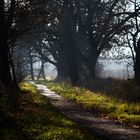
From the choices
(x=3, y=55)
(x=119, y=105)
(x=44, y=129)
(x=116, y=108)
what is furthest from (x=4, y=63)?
(x=44, y=129)

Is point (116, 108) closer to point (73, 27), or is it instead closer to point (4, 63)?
point (4, 63)

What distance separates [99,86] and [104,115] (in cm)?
1789

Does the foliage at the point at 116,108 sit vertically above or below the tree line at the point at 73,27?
below

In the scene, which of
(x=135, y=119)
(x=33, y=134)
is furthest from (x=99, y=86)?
(x=33, y=134)

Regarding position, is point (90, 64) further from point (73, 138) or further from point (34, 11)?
point (73, 138)

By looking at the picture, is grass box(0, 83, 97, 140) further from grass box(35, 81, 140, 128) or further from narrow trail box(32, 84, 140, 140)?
grass box(35, 81, 140, 128)

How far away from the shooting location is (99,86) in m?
38.5

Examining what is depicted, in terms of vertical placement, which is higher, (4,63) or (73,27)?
(73,27)

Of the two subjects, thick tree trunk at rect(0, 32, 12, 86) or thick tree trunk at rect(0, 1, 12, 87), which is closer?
thick tree trunk at rect(0, 1, 12, 87)

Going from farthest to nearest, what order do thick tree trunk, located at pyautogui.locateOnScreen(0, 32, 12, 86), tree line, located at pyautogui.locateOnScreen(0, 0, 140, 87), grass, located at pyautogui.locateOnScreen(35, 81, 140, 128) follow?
tree line, located at pyautogui.locateOnScreen(0, 0, 140, 87)
thick tree trunk, located at pyautogui.locateOnScreen(0, 32, 12, 86)
grass, located at pyautogui.locateOnScreen(35, 81, 140, 128)

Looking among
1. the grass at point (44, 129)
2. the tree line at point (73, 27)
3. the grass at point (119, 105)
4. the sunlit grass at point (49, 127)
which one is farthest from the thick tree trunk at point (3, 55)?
the grass at point (44, 129)

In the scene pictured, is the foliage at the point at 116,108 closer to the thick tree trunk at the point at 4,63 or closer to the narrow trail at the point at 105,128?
the narrow trail at the point at 105,128

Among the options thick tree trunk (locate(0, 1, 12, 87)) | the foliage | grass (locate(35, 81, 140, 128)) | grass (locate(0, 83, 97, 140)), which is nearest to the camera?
grass (locate(0, 83, 97, 140))

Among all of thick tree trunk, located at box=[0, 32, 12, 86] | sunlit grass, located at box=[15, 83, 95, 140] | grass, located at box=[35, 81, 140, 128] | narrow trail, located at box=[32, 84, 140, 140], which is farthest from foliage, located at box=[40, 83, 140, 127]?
thick tree trunk, located at box=[0, 32, 12, 86]
